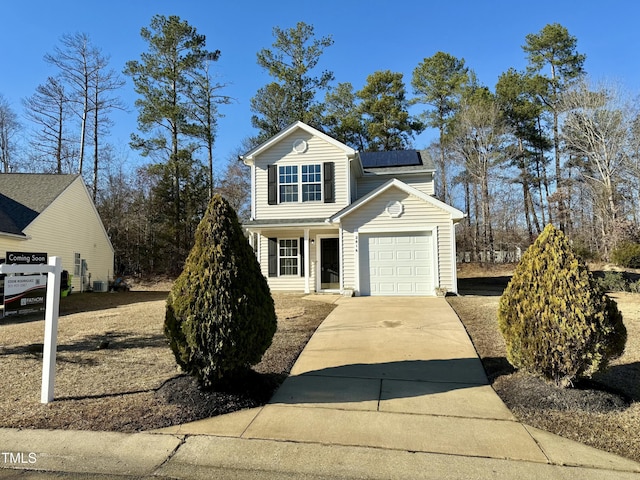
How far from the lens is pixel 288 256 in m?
15.0

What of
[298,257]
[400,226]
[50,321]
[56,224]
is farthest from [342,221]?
[56,224]

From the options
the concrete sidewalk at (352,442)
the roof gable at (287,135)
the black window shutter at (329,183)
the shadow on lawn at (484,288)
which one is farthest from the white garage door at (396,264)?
the concrete sidewalk at (352,442)

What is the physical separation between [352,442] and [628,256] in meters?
20.4

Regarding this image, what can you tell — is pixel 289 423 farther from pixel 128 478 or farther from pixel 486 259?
pixel 486 259

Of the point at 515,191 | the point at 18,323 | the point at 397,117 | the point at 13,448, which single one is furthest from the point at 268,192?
the point at 515,191

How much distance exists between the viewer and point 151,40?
24891 millimetres

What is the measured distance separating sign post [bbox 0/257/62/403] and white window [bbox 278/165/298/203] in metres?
11.0

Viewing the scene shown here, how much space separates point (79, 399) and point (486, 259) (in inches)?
1032

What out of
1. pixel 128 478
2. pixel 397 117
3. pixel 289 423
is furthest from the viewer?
pixel 397 117

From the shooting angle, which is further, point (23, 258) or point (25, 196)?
point (25, 196)

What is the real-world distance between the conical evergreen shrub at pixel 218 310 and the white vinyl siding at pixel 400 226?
8803 millimetres

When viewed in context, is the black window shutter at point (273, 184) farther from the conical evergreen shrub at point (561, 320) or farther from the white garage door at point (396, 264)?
the conical evergreen shrub at point (561, 320)

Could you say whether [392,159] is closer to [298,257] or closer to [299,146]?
[299,146]

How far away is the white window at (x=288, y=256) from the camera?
15.0m
